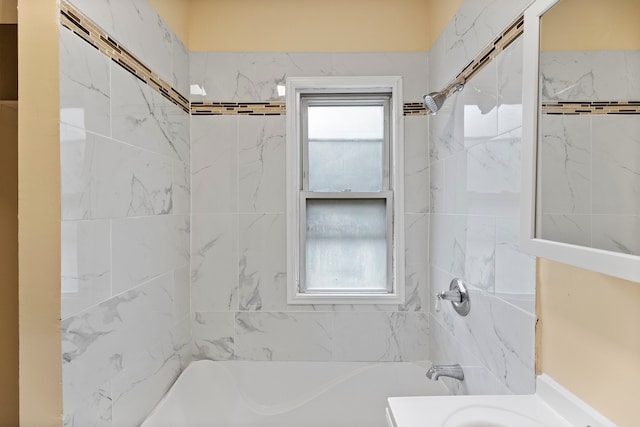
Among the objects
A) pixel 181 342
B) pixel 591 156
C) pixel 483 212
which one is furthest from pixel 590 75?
pixel 181 342

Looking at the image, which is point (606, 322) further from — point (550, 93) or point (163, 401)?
point (163, 401)

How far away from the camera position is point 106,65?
1.26 m

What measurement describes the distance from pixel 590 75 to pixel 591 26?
0.34 ft

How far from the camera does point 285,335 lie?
2088 millimetres

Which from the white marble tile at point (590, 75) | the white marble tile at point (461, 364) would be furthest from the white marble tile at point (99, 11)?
the white marble tile at point (461, 364)

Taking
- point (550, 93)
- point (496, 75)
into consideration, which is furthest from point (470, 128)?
point (550, 93)

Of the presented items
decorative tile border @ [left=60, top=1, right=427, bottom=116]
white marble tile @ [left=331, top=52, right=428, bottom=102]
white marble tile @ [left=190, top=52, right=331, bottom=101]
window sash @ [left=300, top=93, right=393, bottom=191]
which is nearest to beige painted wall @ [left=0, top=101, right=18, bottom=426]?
decorative tile border @ [left=60, top=1, right=427, bottom=116]

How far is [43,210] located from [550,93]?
54.0 inches

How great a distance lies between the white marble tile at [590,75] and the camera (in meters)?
0.67

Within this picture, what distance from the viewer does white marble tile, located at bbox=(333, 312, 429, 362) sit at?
2078 millimetres

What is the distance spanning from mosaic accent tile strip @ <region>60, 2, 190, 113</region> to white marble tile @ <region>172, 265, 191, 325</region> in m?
0.92

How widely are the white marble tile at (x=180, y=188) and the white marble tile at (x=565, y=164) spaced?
5.36 ft

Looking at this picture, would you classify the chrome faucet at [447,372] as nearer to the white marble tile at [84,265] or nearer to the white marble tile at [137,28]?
the white marble tile at [84,265]

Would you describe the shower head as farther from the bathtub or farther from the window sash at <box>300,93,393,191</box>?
→ the bathtub
